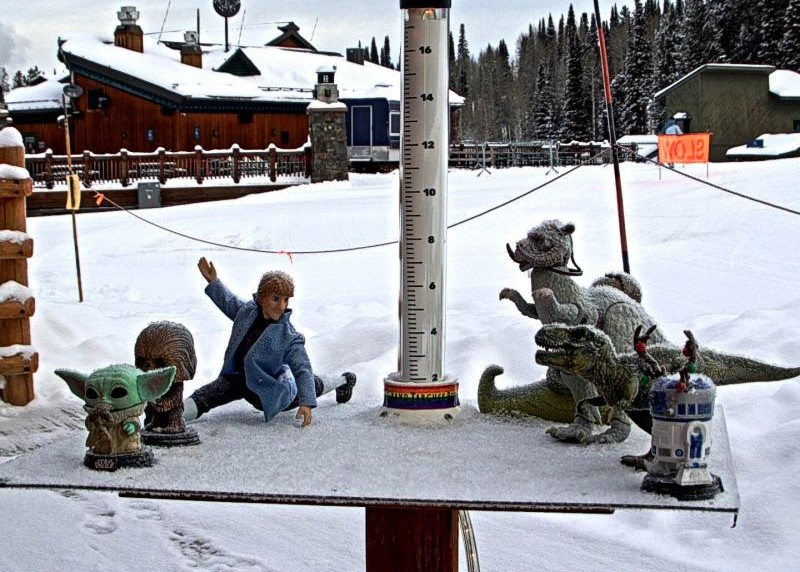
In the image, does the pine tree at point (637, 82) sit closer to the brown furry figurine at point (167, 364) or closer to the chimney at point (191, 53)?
the chimney at point (191, 53)

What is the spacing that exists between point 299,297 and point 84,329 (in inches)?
108

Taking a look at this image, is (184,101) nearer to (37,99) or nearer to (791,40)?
(37,99)

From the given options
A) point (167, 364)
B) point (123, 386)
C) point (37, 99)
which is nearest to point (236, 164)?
point (37, 99)

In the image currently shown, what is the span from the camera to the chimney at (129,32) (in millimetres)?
33344

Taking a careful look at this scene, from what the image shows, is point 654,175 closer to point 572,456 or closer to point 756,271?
point 756,271

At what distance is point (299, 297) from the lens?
10820 millimetres

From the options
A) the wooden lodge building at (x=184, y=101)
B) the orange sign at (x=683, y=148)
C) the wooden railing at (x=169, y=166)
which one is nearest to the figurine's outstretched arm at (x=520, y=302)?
the orange sign at (x=683, y=148)

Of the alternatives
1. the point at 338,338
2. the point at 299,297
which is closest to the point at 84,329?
the point at 338,338

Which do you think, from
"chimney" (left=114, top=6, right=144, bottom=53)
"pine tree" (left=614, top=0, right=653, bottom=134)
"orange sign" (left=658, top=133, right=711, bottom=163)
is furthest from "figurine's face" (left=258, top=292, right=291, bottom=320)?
"pine tree" (left=614, top=0, right=653, bottom=134)

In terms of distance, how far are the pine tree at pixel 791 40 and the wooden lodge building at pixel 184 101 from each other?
13271mm

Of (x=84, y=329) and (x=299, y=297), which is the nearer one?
(x=84, y=329)

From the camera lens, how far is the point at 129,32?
33875 mm

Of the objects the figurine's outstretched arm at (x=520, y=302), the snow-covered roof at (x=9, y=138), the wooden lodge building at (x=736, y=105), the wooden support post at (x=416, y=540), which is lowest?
the wooden support post at (x=416, y=540)

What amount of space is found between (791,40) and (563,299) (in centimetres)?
4044
